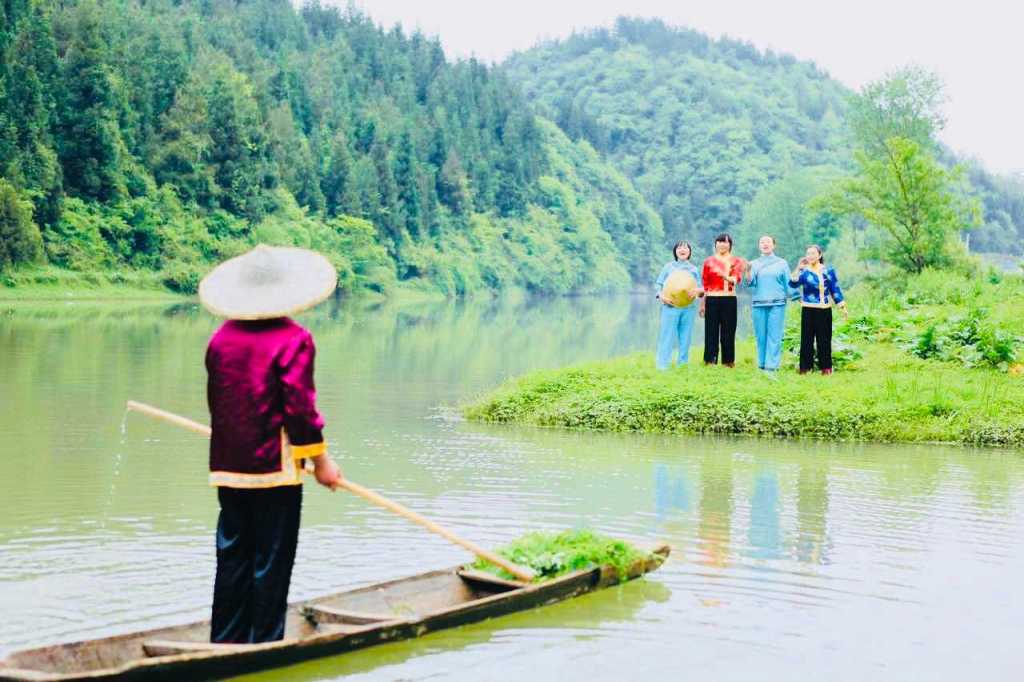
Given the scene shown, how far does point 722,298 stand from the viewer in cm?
1902

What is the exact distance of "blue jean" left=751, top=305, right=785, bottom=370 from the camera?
60.7ft

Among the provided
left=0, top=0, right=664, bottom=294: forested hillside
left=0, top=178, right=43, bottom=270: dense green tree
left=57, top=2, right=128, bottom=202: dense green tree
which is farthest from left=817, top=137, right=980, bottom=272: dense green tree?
left=57, top=2, right=128, bottom=202: dense green tree

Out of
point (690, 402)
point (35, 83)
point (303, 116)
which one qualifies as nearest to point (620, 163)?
point (303, 116)

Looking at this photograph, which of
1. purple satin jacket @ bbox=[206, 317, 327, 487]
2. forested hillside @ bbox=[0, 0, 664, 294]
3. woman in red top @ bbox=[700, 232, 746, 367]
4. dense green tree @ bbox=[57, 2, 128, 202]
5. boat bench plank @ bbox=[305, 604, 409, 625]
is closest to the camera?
purple satin jacket @ bbox=[206, 317, 327, 487]

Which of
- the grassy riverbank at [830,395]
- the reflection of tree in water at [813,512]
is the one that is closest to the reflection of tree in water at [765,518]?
the reflection of tree in water at [813,512]

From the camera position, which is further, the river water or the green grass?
the green grass

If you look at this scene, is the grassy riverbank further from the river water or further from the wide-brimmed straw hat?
the wide-brimmed straw hat

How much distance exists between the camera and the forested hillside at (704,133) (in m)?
143

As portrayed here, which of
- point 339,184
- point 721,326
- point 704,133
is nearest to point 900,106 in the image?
point 339,184

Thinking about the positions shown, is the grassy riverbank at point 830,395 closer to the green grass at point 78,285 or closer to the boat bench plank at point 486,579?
the boat bench plank at point 486,579

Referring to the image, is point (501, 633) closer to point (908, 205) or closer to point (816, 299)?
point (816, 299)

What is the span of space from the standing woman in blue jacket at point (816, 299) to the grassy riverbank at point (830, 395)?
1.78 feet

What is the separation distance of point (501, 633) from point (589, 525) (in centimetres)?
341

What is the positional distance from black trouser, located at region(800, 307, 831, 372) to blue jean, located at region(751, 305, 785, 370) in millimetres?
307
